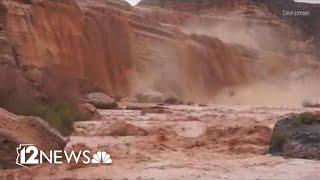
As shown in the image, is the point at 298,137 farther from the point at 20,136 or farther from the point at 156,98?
the point at 156,98

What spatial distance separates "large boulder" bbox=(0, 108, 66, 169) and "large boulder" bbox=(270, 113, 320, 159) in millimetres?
3347

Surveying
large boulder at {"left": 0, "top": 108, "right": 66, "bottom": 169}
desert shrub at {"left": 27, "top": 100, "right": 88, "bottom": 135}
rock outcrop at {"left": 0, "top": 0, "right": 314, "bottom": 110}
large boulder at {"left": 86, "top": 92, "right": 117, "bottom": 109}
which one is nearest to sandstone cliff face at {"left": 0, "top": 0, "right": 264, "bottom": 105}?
rock outcrop at {"left": 0, "top": 0, "right": 314, "bottom": 110}

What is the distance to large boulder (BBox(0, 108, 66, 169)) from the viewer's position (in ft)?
22.9

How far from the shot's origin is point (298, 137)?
28.3ft

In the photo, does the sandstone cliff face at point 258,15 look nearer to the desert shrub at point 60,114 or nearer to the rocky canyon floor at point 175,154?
the desert shrub at point 60,114

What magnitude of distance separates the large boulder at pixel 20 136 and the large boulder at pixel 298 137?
3.35 meters

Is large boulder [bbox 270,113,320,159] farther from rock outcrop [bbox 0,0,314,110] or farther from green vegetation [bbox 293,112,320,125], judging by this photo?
rock outcrop [bbox 0,0,314,110]

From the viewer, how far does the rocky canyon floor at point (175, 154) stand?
21.7 feet

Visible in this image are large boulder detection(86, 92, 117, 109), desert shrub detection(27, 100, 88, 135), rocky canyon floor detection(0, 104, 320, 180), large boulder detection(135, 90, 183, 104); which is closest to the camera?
rocky canyon floor detection(0, 104, 320, 180)

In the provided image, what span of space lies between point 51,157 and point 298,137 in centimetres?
379

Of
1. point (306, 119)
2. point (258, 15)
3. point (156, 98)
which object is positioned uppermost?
point (258, 15)

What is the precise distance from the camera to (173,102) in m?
23.7

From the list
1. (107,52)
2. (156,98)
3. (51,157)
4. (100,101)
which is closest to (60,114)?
(51,157)

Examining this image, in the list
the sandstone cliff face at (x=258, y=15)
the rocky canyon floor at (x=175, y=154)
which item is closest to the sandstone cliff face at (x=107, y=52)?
the rocky canyon floor at (x=175, y=154)
